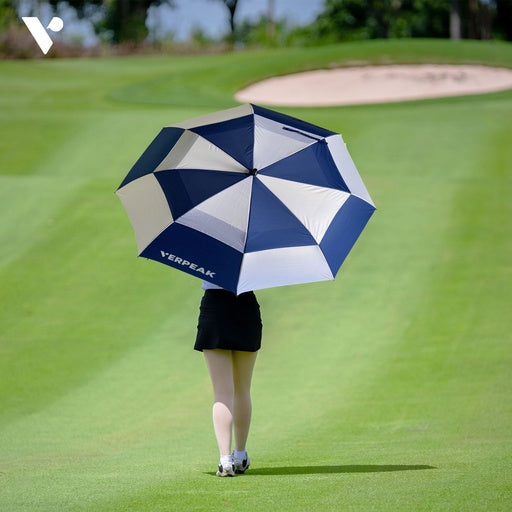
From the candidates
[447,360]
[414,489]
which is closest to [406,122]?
[447,360]

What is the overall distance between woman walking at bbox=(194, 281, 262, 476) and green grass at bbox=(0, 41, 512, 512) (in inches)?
10.4

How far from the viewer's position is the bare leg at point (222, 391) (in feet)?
21.7

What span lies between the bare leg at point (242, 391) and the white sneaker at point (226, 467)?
294 millimetres

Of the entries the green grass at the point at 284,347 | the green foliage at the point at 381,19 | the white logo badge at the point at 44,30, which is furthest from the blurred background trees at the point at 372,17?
the white logo badge at the point at 44,30

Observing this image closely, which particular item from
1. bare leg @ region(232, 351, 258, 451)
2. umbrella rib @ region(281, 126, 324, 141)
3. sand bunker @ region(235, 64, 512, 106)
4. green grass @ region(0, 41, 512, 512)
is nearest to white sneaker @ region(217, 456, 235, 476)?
green grass @ region(0, 41, 512, 512)

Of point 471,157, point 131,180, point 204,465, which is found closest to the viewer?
point 131,180

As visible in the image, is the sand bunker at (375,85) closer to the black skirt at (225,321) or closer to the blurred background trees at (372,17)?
the black skirt at (225,321)

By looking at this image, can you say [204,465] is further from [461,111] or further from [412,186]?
[461,111]

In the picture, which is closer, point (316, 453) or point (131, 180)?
point (131, 180)

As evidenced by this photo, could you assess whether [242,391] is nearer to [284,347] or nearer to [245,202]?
[245,202]

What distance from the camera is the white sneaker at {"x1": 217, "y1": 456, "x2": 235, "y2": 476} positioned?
6.56 m

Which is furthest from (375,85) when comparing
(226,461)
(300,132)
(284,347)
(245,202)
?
(226,461)

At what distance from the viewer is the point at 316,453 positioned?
787 cm

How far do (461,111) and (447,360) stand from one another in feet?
39.2
